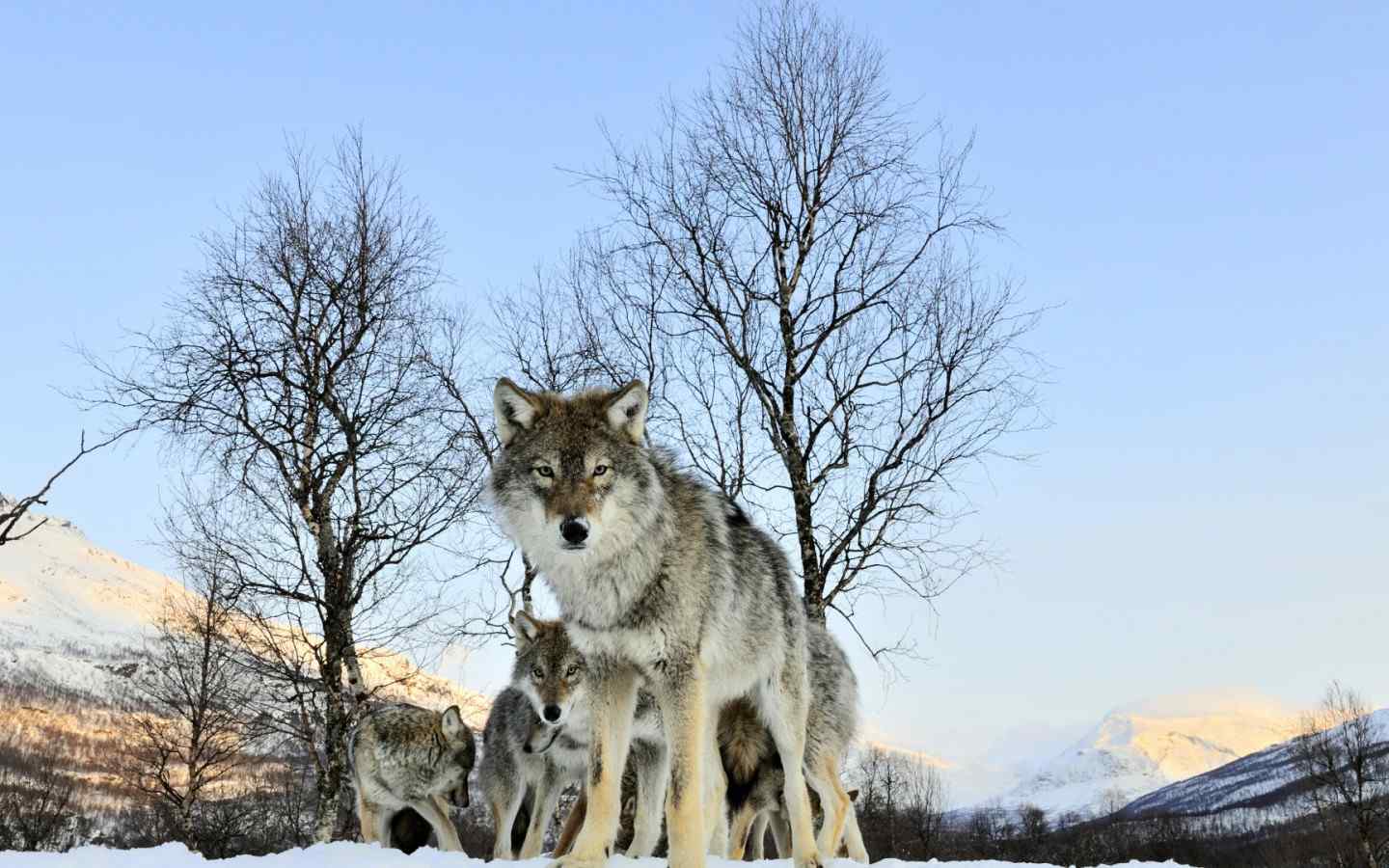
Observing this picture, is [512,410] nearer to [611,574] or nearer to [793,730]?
[611,574]

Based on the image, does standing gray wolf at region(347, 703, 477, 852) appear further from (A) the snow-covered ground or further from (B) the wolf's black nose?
(B) the wolf's black nose

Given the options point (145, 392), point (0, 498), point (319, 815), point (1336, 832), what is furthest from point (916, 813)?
point (1336, 832)

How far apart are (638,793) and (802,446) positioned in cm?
897

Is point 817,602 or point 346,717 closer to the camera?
point 817,602

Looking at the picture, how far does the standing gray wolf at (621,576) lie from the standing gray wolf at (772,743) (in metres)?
1.74

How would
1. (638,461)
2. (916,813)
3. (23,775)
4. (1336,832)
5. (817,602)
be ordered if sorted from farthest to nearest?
(23,775), (1336,832), (916,813), (817,602), (638,461)

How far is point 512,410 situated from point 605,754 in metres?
2.05

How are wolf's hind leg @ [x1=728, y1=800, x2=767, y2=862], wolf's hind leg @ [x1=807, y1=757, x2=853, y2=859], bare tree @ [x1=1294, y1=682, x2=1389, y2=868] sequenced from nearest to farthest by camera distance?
1. wolf's hind leg @ [x1=807, y1=757, x2=853, y2=859]
2. wolf's hind leg @ [x1=728, y1=800, x2=767, y2=862]
3. bare tree @ [x1=1294, y1=682, x2=1389, y2=868]

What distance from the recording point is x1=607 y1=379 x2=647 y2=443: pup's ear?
632 cm

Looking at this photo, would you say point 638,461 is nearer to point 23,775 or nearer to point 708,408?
point 708,408

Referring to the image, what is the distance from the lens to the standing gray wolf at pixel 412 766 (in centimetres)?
975

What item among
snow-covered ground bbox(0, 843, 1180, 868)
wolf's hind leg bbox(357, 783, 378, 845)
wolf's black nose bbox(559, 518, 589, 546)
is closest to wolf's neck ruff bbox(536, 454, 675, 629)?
wolf's black nose bbox(559, 518, 589, 546)

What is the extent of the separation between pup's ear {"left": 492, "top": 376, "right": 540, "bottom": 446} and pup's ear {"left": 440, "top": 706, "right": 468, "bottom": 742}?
434 cm

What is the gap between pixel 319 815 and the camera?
60.5ft
